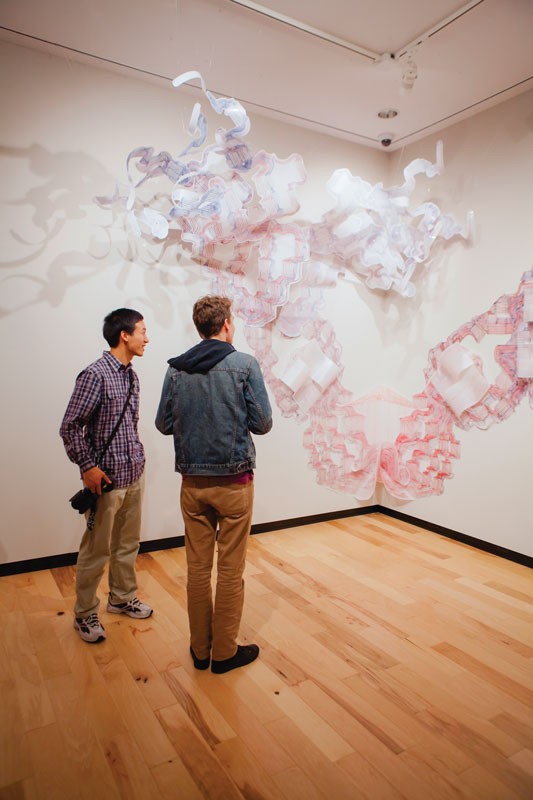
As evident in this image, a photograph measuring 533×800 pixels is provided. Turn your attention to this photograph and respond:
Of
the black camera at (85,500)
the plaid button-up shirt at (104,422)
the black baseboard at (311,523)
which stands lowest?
the black baseboard at (311,523)

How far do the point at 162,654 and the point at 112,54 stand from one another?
300 cm

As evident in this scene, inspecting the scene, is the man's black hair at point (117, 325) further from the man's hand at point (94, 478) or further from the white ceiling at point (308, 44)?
the white ceiling at point (308, 44)

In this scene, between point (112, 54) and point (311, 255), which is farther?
point (311, 255)

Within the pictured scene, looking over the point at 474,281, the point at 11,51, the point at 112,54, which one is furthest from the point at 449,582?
the point at 11,51

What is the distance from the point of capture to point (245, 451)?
1913 millimetres

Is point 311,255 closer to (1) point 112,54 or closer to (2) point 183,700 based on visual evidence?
(1) point 112,54

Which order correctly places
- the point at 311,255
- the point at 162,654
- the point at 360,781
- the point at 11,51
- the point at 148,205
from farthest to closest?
1. the point at 311,255
2. the point at 148,205
3. the point at 11,51
4. the point at 162,654
5. the point at 360,781

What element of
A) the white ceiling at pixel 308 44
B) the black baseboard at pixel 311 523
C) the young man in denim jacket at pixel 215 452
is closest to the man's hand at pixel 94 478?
the young man in denim jacket at pixel 215 452

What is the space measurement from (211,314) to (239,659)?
133 centimetres

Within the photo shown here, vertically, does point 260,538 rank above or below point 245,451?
below

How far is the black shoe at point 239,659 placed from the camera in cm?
200

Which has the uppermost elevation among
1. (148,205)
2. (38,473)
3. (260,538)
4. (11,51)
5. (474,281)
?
(11,51)

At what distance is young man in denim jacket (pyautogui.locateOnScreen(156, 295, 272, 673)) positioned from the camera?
1.87 metres

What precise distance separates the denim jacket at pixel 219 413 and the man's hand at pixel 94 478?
1.29 feet
